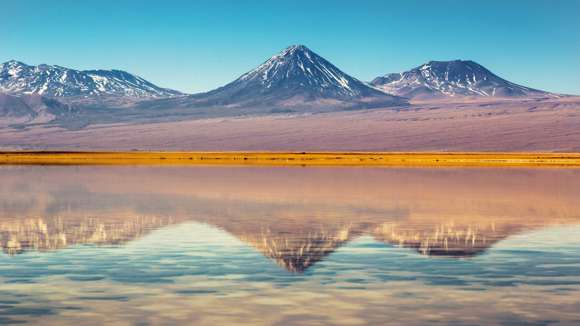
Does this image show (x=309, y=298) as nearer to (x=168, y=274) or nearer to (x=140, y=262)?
(x=168, y=274)

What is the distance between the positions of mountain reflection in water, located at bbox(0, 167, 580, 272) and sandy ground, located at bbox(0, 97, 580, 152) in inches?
4359

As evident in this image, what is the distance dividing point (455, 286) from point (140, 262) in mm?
4923

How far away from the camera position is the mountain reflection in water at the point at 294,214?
16562mm

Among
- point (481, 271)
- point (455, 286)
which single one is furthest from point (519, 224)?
point (455, 286)

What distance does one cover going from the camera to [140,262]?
13.9m

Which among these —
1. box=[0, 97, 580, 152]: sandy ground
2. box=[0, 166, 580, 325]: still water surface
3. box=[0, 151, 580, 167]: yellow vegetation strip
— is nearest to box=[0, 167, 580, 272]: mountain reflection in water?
box=[0, 166, 580, 325]: still water surface

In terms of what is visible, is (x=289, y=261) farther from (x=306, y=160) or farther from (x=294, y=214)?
(x=306, y=160)

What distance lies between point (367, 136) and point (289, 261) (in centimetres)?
15201

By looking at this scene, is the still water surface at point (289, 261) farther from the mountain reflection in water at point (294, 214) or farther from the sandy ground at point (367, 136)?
the sandy ground at point (367, 136)

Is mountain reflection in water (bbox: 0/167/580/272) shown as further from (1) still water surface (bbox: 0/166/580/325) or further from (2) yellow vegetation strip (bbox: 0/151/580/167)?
(2) yellow vegetation strip (bbox: 0/151/580/167)

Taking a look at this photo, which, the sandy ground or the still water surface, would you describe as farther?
the sandy ground

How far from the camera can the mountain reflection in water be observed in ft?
54.3

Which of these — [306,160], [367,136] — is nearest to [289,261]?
[306,160]

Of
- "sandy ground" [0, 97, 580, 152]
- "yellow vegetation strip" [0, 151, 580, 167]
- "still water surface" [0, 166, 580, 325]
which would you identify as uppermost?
"sandy ground" [0, 97, 580, 152]
